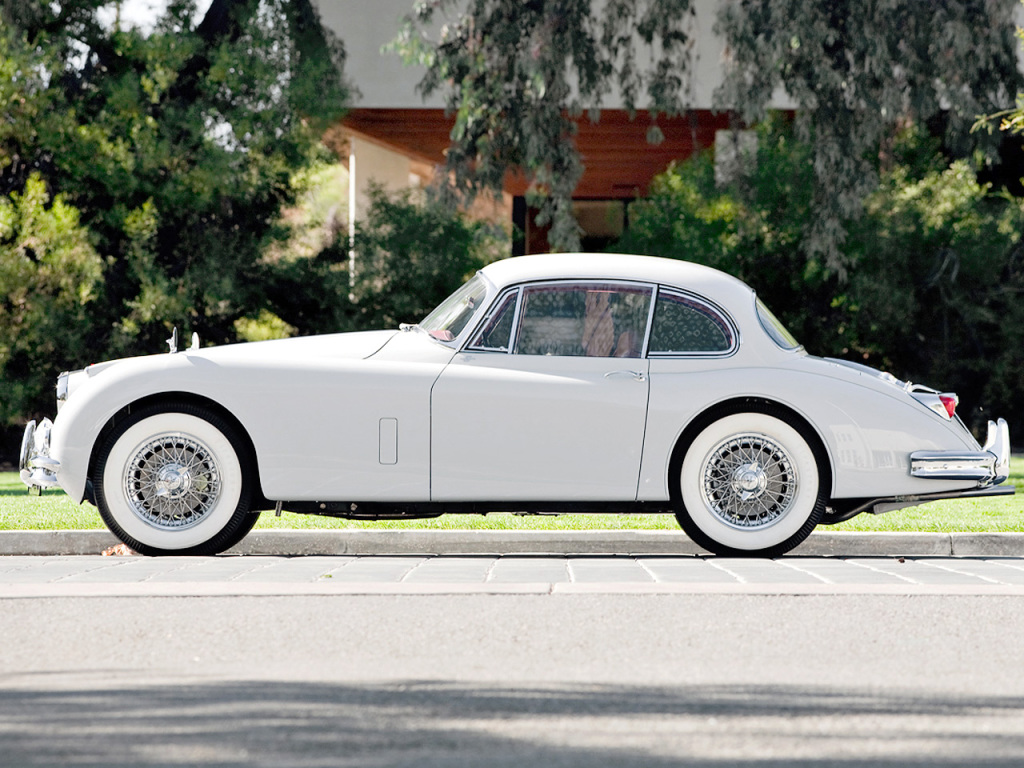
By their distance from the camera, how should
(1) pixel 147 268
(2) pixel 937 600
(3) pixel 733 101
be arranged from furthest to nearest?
1. (1) pixel 147 268
2. (3) pixel 733 101
3. (2) pixel 937 600

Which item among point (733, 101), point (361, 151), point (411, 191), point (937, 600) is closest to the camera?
point (937, 600)

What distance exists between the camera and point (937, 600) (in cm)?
649

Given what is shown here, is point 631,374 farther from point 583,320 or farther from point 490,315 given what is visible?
point 490,315

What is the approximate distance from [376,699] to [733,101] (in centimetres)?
1391

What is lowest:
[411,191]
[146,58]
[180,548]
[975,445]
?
[180,548]

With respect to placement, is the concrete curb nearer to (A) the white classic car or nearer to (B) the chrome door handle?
(A) the white classic car

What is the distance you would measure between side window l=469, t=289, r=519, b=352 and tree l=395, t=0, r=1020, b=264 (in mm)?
9150

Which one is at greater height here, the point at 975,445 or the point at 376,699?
the point at 975,445

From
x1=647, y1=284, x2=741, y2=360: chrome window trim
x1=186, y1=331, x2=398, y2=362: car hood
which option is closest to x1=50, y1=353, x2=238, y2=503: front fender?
x1=186, y1=331, x2=398, y2=362: car hood

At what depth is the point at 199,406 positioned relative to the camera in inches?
316

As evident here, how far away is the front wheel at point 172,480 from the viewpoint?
797cm

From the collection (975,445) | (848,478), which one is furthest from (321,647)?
(975,445)

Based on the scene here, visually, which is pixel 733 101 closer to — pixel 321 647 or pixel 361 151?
pixel 361 151

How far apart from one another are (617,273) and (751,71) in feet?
32.6
